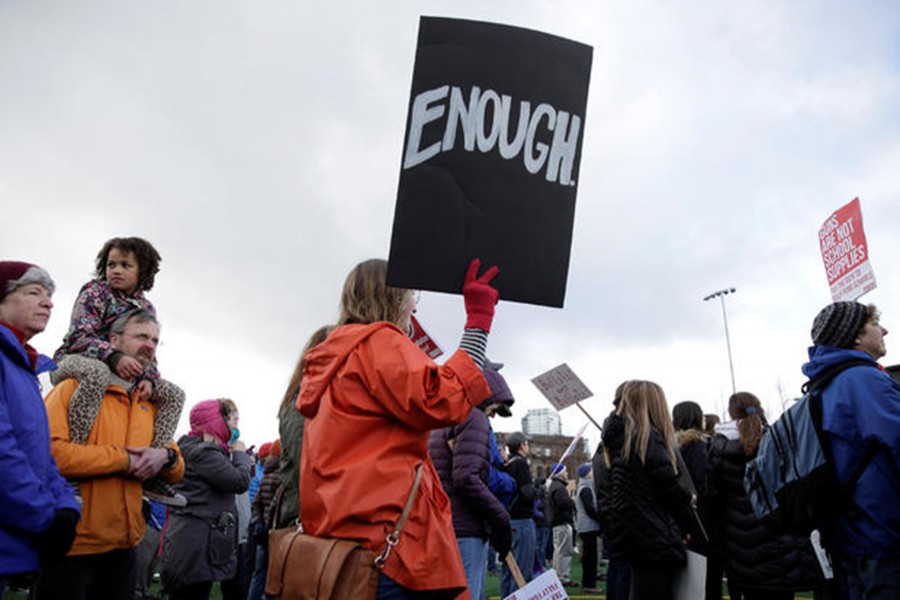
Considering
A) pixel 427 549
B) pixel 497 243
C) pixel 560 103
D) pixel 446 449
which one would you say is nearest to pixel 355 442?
pixel 427 549

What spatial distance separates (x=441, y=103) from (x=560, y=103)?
0.52m

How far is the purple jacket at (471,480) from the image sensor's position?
202 inches

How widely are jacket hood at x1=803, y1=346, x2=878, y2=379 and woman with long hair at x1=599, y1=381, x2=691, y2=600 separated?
1769mm

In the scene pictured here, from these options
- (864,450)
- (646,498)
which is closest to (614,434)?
(646,498)

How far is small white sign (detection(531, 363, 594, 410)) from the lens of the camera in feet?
26.4

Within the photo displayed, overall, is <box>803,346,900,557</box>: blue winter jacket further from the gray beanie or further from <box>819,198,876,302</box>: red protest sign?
<box>819,198,876,302</box>: red protest sign

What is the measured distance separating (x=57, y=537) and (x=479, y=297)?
1.90m

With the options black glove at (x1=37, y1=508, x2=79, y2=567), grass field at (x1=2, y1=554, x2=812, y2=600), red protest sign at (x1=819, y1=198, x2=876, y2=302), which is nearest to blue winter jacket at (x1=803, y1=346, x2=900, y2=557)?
red protest sign at (x1=819, y1=198, x2=876, y2=302)

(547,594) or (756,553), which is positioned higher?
(756,553)

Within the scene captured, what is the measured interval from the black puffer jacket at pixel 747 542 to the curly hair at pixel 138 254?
4.43m

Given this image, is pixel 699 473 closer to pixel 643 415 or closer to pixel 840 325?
pixel 643 415

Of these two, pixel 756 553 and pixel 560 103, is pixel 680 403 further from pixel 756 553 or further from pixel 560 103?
pixel 560 103

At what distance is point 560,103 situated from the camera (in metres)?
3.04

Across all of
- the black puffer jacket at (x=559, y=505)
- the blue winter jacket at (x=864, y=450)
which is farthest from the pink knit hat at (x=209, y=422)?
the black puffer jacket at (x=559, y=505)
